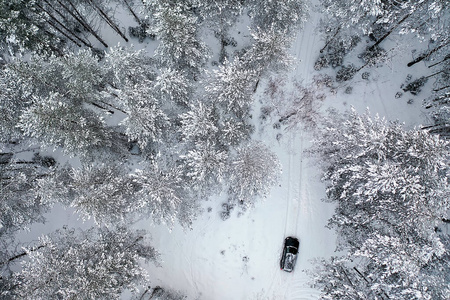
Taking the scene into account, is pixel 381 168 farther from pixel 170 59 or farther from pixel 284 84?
pixel 170 59

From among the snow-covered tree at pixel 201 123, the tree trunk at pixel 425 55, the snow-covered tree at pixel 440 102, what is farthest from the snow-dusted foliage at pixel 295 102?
the snow-covered tree at pixel 440 102

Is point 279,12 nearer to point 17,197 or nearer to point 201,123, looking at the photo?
point 201,123

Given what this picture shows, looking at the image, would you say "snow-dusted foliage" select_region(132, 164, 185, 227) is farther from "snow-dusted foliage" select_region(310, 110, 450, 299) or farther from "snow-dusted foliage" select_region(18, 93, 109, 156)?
"snow-dusted foliage" select_region(310, 110, 450, 299)

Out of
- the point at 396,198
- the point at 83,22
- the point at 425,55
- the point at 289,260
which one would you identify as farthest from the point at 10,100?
the point at 425,55

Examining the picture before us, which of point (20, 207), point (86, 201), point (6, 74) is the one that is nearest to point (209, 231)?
point (86, 201)

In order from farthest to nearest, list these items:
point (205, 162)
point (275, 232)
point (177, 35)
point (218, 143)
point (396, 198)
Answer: point (275, 232)
point (218, 143)
point (205, 162)
point (177, 35)
point (396, 198)

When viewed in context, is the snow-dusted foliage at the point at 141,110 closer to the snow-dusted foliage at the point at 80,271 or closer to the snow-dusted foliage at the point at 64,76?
the snow-dusted foliage at the point at 64,76

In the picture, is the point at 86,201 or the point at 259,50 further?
the point at 259,50

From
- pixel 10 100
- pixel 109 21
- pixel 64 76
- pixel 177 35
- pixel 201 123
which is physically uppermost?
pixel 109 21
